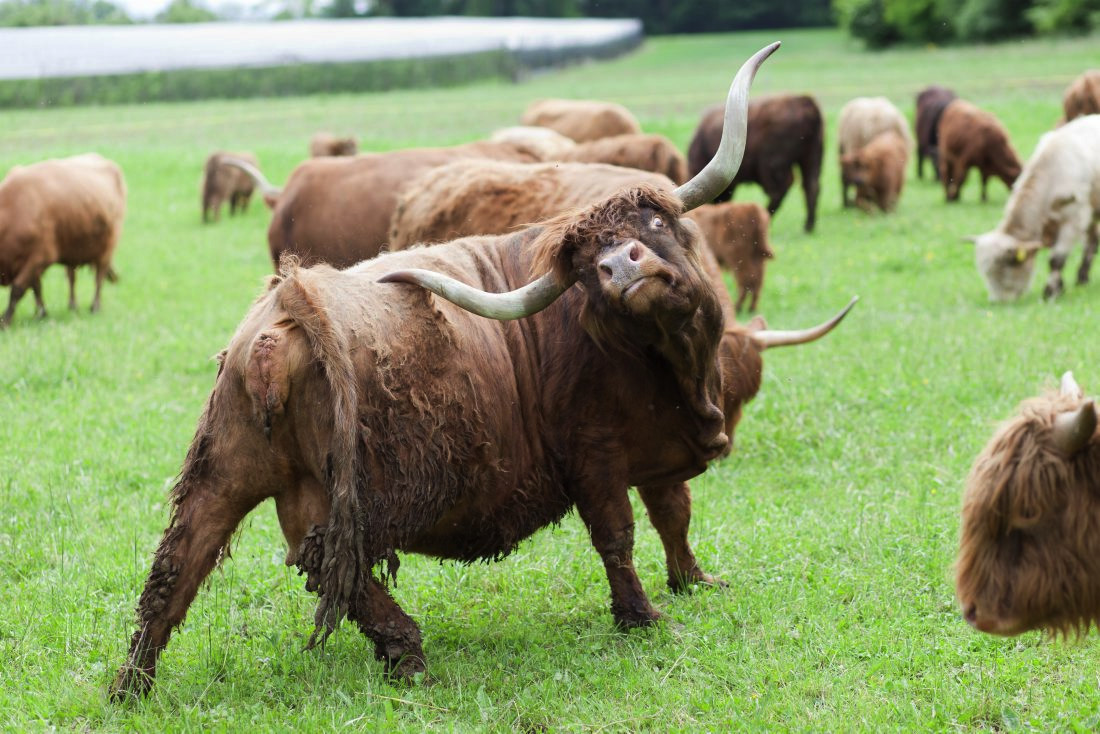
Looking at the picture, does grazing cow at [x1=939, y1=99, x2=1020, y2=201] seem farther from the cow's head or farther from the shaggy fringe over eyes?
the shaggy fringe over eyes

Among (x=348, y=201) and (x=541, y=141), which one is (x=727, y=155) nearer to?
(x=348, y=201)

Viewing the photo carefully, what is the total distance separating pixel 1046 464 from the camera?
381cm

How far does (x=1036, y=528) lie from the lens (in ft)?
12.7

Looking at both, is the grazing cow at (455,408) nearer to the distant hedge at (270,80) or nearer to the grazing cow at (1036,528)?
the grazing cow at (1036,528)

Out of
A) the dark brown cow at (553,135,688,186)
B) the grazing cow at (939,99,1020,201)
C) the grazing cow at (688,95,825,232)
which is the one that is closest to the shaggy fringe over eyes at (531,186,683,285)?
the dark brown cow at (553,135,688,186)

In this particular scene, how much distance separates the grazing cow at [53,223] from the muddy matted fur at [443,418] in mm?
8915

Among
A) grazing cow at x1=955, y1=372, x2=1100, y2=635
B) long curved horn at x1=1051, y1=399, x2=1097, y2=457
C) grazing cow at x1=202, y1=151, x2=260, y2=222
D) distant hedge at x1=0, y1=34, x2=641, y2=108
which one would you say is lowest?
distant hedge at x1=0, y1=34, x2=641, y2=108

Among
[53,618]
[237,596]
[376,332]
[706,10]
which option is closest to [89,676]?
[53,618]

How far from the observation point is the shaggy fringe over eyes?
183 inches

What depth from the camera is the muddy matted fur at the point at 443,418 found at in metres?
4.32

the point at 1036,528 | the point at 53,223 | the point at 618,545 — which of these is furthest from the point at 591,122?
the point at 1036,528

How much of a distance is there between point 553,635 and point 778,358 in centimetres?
517

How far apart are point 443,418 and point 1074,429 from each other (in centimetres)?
225

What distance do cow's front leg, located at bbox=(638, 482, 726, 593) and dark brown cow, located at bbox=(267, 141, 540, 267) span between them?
4.62 metres
